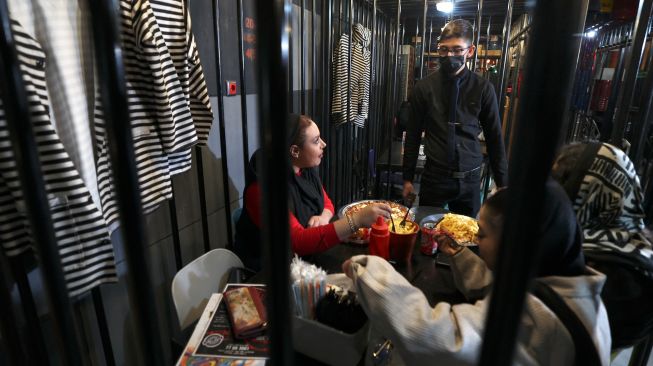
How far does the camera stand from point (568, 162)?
938 millimetres

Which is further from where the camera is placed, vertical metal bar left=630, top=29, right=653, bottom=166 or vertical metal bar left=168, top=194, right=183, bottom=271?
vertical metal bar left=168, top=194, right=183, bottom=271

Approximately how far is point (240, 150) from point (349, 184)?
1.77 metres

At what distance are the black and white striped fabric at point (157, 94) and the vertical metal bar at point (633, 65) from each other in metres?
1.39

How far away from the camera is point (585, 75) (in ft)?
17.7

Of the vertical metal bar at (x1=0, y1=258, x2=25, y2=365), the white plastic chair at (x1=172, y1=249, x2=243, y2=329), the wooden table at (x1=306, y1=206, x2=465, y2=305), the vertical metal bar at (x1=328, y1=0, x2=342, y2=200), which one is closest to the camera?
the vertical metal bar at (x1=0, y1=258, x2=25, y2=365)

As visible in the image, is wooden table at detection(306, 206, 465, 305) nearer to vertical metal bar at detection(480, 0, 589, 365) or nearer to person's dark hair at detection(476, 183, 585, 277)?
person's dark hair at detection(476, 183, 585, 277)

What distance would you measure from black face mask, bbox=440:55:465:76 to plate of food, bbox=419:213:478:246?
3.34 feet

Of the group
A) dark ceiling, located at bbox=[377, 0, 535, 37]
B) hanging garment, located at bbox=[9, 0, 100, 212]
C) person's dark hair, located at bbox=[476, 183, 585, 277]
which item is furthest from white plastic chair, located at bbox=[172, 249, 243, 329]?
dark ceiling, located at bbox=[377, 0, 535, 37]

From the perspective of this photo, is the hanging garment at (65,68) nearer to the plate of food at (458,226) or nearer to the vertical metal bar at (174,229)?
the vertical metal bar at (174,229)

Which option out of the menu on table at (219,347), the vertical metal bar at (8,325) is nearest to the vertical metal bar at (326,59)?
the menu on table at (219,347)

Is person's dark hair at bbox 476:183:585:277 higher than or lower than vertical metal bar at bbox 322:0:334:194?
lower

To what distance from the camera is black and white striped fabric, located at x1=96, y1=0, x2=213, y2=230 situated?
1100 mm

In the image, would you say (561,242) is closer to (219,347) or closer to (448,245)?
(448,245)

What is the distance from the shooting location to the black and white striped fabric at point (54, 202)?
831 mm
